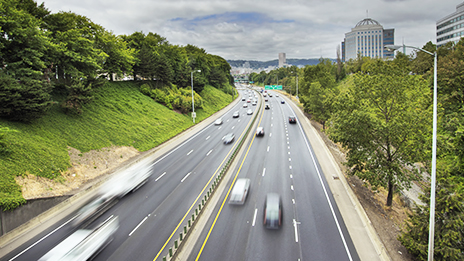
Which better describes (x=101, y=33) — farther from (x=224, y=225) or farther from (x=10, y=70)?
(x=224, y=225)

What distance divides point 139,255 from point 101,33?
38.3 m

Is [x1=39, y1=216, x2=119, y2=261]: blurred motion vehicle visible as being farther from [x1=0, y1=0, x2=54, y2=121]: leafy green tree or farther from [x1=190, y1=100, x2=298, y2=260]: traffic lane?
[x1=0, y1=0, x2=54, y2=121]: leafy green tree

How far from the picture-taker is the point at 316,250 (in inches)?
527

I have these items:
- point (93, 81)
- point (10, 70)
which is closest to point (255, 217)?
point (10, 70)

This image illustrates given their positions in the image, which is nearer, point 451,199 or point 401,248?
point 451,199

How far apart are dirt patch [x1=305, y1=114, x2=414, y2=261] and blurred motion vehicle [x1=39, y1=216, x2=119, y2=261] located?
1572cm

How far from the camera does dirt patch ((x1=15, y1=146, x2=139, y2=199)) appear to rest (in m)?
17.9

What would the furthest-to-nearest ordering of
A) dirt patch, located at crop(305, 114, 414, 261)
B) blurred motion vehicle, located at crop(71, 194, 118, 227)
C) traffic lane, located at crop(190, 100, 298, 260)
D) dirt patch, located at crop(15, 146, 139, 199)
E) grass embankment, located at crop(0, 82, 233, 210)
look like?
grass embankment, located at crop(0, 82, 233, 210), dirt patch, located at crop(15, 146, 139, 199), blurred motion vehicle, located at crop(71, 194, 118, 227), dirt patch, located at crop(305, 114, 414, 261), traffic lane, located at crop(190, 100, 298, 260)

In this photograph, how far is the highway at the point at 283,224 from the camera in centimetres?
1327

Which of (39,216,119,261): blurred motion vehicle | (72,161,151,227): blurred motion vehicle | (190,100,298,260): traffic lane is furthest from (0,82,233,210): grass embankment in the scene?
(190,100,298,260): traffic lane

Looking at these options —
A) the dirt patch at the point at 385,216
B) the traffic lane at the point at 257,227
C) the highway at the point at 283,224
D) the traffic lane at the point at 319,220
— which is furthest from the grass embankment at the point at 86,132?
the dirt patch at the point at 385,216

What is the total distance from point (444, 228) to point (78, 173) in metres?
26.3

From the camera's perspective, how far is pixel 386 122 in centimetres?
1953

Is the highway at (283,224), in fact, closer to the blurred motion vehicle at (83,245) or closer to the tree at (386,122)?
the tree at (386,122)
